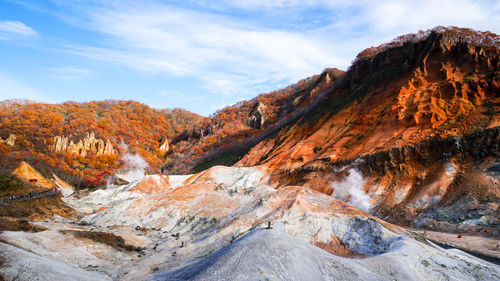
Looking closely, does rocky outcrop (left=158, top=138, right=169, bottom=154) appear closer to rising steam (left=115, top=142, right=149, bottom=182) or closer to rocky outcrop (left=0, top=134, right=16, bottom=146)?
rising steam (left=115, top=142, right=149, bottom=182)

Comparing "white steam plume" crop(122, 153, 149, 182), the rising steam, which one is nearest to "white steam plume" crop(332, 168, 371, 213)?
the rising steam

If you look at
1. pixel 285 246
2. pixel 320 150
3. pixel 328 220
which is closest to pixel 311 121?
pixel 320 150

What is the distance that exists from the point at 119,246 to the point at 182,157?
67.4m

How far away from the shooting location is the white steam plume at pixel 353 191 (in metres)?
24.2

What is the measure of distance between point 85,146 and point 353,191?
80241 millimetres

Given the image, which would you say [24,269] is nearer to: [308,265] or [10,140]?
[308,265]

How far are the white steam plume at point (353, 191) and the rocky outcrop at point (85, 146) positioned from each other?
3011 inches

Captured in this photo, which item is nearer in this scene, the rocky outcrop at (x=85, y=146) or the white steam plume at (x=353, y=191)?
the white steam plume at (x=353, y=191)

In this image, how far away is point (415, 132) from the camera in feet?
86.8

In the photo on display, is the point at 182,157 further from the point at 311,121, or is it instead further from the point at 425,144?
the point at 425,144

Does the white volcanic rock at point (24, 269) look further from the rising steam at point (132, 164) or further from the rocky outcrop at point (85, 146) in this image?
the rocky outcrop at point (85, 146)

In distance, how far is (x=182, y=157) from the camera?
84.7m

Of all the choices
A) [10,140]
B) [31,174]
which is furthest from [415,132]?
[10,140]

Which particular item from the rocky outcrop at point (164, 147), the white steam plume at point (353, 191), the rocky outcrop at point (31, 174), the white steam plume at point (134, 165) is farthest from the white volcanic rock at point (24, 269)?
the rocky outcrop at point (164, 147)
